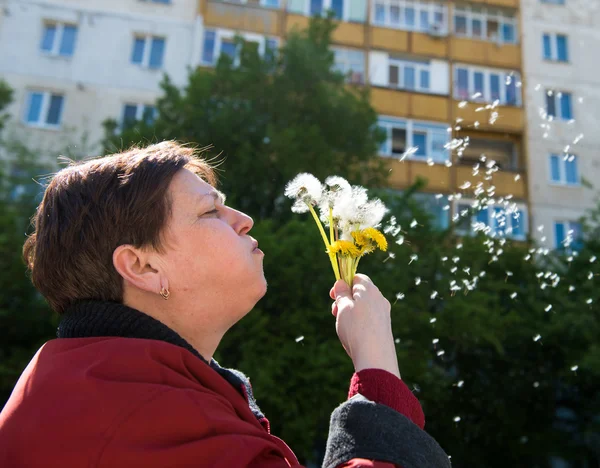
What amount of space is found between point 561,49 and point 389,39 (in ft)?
20.6

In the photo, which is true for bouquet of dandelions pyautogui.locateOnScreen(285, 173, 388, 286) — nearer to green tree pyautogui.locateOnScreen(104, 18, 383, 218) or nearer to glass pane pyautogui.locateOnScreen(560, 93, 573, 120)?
green tree pyautogui.locateOnScreen(104, 18, 383, 218)

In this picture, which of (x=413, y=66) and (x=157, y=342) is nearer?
(x=157, y=342)

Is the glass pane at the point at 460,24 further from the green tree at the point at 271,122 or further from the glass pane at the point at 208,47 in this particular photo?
the green tree at the point at 271,122

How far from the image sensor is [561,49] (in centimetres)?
2297

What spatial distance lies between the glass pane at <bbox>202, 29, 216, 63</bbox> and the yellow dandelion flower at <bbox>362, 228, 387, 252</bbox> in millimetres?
19454

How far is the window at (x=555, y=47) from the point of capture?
22766mm

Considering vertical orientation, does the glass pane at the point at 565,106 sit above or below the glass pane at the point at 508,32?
below

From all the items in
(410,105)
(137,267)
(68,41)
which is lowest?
(137,267)

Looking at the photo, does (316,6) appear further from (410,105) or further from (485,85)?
(485,85)

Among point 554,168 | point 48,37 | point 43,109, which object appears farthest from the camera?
point 554,168

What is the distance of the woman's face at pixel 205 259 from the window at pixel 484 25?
73.5 feet

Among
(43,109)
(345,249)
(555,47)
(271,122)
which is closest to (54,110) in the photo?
(43,109)

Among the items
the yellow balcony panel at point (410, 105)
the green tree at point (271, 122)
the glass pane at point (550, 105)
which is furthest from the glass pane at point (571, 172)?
the green tree at point (271, 122)

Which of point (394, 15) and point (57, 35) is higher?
point (394, 15)
